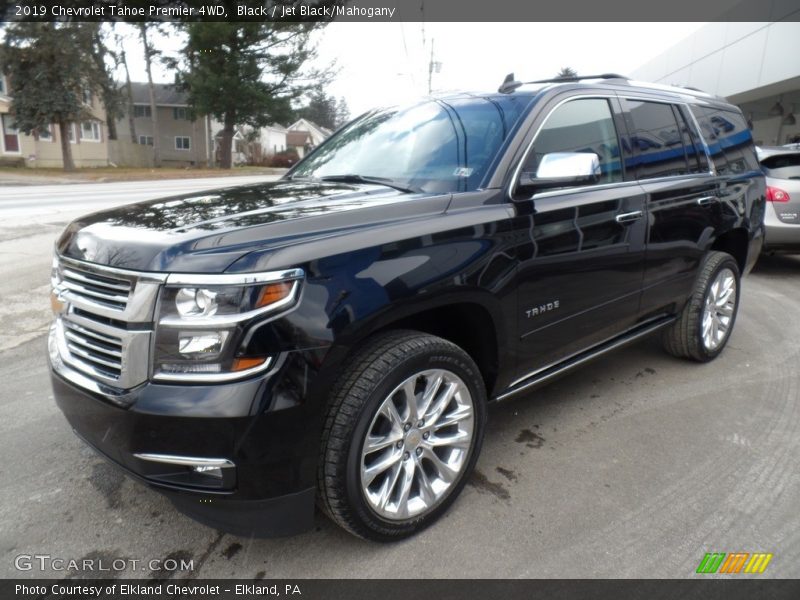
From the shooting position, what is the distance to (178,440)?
1.92 m

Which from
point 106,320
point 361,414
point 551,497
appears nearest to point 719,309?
point 551,497

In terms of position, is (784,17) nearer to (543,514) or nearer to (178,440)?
(543,514)

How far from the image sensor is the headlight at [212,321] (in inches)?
74.1

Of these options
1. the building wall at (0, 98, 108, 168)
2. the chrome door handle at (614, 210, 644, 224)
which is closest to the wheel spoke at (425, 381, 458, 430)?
→ the chrome door handle at (614, 210, 644, 224)

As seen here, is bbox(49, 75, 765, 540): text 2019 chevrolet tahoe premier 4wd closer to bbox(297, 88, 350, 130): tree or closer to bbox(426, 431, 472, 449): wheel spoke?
bbox(426, 431, 472, 449): wheel spoke

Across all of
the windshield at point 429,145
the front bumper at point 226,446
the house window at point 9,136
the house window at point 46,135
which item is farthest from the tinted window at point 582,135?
the house window at point 9,136

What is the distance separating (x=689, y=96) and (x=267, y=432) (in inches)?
156

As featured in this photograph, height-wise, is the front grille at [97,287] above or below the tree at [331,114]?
below

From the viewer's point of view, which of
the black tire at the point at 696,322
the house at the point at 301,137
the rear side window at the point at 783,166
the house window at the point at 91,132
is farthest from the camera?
the house at the point at 301,137

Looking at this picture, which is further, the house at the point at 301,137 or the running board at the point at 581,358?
the house at the point at 301,137

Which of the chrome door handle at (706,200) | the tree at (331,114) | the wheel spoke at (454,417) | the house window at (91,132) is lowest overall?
the wheel spoke at (454,417)

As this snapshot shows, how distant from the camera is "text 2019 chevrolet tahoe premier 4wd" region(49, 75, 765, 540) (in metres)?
1.91

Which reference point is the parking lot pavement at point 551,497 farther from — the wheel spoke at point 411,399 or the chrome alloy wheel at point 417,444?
the wheel spoke at point 411,399

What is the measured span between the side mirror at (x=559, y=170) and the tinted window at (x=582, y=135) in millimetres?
83
